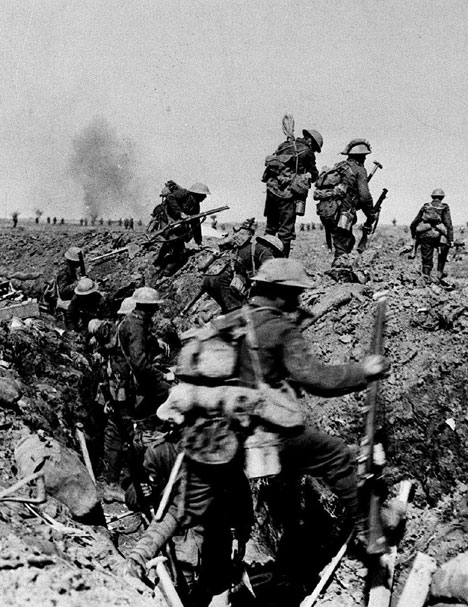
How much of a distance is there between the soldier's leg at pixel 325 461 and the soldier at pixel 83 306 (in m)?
6.33

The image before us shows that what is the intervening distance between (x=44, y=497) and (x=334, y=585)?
2250 millimetres

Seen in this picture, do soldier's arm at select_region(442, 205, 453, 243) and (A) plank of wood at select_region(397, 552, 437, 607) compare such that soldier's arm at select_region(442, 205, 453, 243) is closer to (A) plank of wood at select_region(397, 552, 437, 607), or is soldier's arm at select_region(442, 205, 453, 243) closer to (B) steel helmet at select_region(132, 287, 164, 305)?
(B) steel helmet at select_region(132, 287, 164, 305)

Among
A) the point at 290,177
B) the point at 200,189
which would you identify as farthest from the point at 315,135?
the point at 200,189

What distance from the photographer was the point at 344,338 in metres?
7.45

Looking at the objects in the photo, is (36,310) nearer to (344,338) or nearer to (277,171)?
(277,171)

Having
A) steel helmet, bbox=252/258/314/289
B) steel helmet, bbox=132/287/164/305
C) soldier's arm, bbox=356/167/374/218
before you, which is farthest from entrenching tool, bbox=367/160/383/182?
steel helmet, bbox=252/258/314/289

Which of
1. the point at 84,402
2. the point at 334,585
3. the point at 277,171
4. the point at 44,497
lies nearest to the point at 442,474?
the point at 334,585

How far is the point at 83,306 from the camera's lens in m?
9.99

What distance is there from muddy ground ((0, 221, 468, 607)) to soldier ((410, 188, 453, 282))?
2.45 metres

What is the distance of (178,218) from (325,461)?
31.3 feet

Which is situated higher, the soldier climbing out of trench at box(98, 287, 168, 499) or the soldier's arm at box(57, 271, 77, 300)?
the soldier's arm at box(57, 271, 77, 300)

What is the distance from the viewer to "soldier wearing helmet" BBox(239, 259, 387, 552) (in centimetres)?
381

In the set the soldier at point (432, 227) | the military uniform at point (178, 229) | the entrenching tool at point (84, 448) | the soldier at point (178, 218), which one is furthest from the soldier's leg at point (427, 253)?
the entrenching tool at point (84, 448)

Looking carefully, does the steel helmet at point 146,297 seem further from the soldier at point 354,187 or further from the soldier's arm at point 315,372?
the soldier at point 354,187
